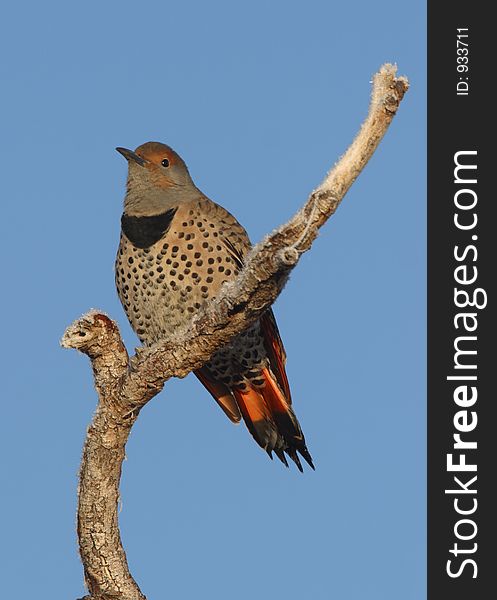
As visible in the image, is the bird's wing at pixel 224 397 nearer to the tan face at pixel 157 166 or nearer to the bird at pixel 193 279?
the bird at pixel 193 279

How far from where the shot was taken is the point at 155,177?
327 inches

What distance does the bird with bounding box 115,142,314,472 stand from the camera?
7.77m

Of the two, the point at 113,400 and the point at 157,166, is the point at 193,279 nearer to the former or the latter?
the point at 157,166

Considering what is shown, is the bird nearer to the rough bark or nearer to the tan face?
the tan face

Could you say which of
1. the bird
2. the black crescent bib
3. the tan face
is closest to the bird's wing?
the bird

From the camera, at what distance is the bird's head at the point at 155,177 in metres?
8.15

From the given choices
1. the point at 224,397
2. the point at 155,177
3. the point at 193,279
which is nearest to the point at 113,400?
the point at 193,279

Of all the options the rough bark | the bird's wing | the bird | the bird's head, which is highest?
the bird's head

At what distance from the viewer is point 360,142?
5.22 meters

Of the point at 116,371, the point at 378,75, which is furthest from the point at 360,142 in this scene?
the point at 116,371

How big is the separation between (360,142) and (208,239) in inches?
107

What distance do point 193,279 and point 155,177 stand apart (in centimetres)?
99

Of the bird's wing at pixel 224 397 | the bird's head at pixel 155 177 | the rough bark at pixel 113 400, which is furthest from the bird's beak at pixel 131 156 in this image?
the rough bark at pixel 113 400

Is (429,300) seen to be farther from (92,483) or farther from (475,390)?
(92,483)
